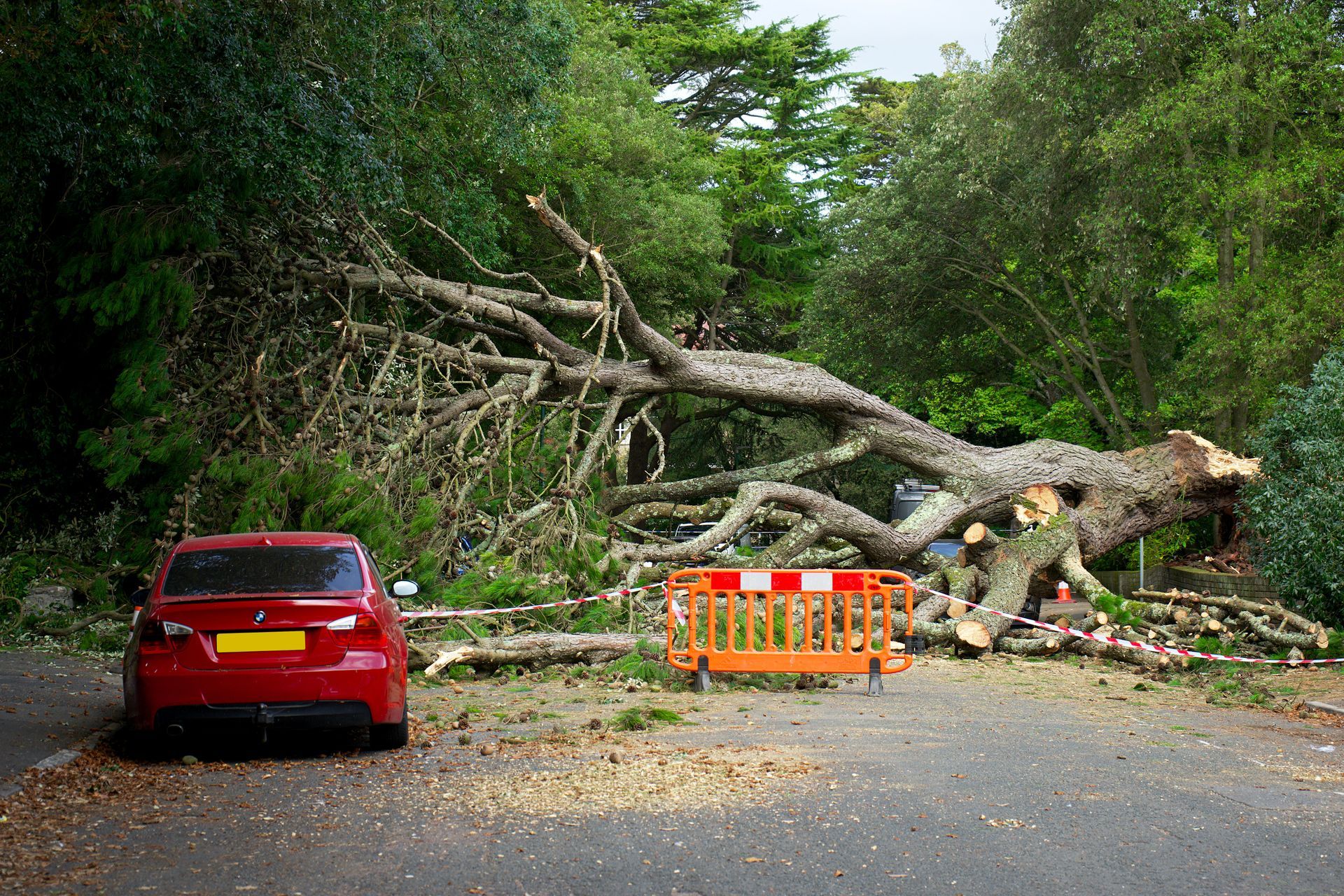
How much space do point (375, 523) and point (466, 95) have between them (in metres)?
5.69

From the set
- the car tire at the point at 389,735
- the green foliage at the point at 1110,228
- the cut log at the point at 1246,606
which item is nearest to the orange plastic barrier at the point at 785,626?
the car tire at the point at 389,735

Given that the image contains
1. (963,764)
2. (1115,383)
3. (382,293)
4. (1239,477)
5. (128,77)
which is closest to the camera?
(963,764)

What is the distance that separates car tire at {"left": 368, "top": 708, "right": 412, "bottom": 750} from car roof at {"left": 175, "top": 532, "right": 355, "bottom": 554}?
1156 millimetres

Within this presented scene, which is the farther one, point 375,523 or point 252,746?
point 375,523

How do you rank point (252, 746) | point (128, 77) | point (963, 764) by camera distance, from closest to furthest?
1. point (963, 764)
2. point (252, 746)
3. point (128, 77)

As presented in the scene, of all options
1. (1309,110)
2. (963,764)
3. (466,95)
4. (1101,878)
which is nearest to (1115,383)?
(1309,110)

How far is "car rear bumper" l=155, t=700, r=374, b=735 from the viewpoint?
654 centimetres

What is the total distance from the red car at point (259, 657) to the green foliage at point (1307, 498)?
10035 mm

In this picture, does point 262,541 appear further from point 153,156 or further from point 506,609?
point 153,156

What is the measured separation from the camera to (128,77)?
924 cm

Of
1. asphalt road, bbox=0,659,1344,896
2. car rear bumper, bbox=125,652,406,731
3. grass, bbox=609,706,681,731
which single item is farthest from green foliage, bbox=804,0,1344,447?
car rear bumper, bbox=125,652,406,731

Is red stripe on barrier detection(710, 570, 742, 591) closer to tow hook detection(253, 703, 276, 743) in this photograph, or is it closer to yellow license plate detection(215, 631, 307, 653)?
yellow license plate detection(215, 631, 307, 653)

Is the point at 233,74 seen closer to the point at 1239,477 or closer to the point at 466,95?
the point at 466,95

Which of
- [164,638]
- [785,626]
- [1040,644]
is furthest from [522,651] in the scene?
[1040,644]
